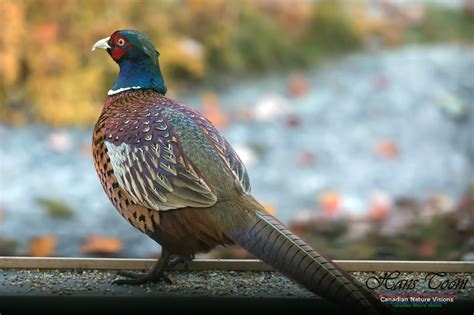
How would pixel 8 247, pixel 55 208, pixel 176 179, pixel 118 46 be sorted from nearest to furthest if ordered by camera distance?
pixel 176 179, pixel 118 46, pixel 8 247, pixel 55 208

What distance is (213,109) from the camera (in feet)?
14.1

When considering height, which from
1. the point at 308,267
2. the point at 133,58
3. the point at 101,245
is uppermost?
the point at 133,58

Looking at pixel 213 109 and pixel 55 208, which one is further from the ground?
pixel 213 109

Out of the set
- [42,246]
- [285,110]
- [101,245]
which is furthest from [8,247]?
[285,110]

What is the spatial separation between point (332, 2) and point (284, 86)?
1.81 ft

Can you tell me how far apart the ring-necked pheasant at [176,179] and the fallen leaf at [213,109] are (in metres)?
1.74

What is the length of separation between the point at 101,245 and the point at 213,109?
38.1 inches

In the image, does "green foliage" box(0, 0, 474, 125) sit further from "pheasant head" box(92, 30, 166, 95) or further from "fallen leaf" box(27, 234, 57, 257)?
"pheasant head" box(92, 30, 166, 95)

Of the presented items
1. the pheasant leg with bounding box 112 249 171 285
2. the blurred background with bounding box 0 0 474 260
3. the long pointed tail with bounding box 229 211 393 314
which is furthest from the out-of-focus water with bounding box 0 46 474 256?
the long pointed tail with bounding box 229 211 393 314

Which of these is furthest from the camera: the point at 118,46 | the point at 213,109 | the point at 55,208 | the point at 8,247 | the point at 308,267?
the point at 213,109

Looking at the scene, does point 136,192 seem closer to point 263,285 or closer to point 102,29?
point 263,285

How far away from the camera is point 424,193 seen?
14.2 feet

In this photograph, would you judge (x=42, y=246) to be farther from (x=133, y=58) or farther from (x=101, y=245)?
(x=133, y=58)

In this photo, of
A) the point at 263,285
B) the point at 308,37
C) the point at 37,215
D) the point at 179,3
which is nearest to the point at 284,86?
the point at 308,37
